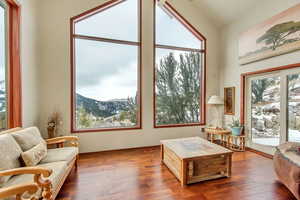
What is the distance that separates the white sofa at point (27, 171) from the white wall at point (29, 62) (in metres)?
0.70

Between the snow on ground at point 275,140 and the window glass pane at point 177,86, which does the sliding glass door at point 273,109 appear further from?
the window glass pane at point 177,86

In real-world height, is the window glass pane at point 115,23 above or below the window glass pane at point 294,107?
above

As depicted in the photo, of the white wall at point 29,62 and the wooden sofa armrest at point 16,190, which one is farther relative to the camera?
the white wall at point 29,62

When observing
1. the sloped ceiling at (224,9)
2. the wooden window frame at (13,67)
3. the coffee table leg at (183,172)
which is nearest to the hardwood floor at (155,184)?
the coffee table leg at (183,172)

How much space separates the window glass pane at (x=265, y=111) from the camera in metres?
3.18

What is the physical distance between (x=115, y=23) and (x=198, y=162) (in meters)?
3.65

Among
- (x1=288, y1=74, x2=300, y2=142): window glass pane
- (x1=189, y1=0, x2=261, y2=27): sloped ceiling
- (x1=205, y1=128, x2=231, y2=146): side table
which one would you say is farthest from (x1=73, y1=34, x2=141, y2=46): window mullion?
(x1=288, y1=74, x2=300, y2=142): window glass pane

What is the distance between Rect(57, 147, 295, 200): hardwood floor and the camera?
6.33 feet

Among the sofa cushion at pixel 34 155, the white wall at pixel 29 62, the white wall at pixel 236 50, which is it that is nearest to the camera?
the sofa cushion at pixel 34 155

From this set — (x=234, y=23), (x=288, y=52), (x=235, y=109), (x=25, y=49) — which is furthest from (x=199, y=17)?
(x=25, y=49)

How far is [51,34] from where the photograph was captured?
3273 millimetres

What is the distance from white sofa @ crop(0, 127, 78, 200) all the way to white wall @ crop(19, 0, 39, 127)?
699 mm

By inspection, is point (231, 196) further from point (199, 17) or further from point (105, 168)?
point (199, 17)

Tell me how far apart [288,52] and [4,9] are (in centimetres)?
492
